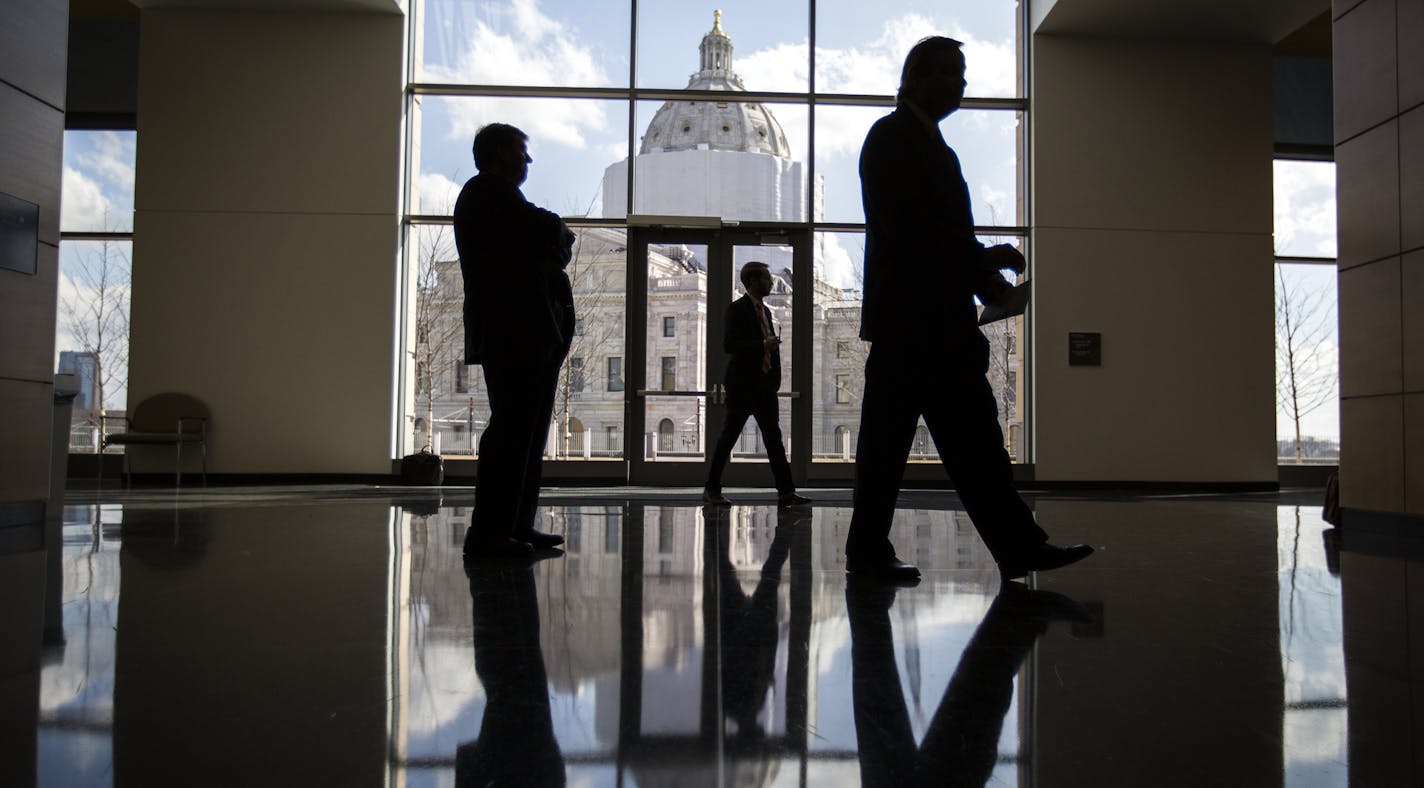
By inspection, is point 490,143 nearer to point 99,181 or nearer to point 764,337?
point 764,337

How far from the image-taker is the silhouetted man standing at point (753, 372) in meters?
5.75

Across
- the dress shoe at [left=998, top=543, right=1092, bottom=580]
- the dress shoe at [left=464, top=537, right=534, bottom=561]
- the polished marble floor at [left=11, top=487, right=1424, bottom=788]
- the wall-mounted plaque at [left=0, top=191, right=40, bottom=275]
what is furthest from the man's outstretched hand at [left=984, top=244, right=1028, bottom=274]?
the wall-mounted plaque at [left=0, top=191, right=40, bottom=275]

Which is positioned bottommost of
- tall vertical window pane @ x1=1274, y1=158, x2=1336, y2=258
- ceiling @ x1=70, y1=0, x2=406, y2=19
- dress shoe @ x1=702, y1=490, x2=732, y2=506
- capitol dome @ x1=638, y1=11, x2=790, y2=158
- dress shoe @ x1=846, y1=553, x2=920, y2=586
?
dress shoe @ x1=702, y1=490, x2=732, y2=506

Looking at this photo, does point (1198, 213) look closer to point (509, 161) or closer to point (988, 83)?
point (988, 83)

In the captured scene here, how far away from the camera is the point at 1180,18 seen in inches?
362

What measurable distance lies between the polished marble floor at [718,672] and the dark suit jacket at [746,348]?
2508mm

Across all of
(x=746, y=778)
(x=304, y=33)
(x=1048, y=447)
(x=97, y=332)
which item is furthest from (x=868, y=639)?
(x=97, y=332)

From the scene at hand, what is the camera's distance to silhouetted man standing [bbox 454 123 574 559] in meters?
2.98

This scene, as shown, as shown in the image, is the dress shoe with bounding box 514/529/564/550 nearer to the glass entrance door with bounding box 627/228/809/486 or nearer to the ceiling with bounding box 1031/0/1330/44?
the glass entrance door with bounding box 627/228/809/486

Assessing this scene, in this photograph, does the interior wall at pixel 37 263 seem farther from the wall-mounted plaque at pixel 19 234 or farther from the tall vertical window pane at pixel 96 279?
the tall vertical window pane at pixel 96 279

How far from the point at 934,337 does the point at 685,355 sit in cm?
703

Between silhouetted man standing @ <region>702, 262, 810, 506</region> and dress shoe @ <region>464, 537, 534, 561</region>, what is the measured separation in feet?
8.84

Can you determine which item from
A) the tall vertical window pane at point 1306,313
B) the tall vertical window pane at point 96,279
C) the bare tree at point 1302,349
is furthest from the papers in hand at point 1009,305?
the tall vertical window pane at point 96,279

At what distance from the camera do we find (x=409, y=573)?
2.78 meters
